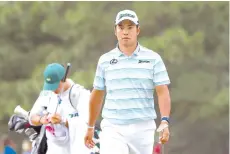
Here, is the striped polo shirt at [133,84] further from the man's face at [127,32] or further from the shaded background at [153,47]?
the shaded background at [153,47]

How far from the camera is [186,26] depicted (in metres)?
22.7

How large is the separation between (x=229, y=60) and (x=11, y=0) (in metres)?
5.32

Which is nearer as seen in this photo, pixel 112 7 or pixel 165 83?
pixel 165 83

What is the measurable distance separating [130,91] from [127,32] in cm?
43

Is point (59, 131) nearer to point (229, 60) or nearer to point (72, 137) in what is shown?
point (72, 137)

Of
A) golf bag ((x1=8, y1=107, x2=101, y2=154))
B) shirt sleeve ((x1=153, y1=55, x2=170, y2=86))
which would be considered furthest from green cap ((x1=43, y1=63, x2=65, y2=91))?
Answer: shirt sleeve ((x1=153, y1=55, x2=170, y2=86))

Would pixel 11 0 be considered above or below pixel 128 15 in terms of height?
above

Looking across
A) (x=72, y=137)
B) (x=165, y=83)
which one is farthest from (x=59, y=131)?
(x=165, y=83)

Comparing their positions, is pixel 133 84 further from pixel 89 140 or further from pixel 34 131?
pixel 34 131

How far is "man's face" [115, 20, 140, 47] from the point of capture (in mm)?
6887

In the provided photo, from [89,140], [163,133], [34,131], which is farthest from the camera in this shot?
[34,131]

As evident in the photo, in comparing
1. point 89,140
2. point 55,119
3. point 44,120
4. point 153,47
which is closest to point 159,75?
point 89,140

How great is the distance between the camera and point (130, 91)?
22.4 feet

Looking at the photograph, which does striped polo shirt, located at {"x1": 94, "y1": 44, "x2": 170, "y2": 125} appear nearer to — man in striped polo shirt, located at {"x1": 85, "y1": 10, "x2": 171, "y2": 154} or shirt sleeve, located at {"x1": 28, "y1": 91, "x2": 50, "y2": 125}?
man in striped polo shirt, located at {"x1": 85, "y1": 10, "x2": 171, "y2": 154}
